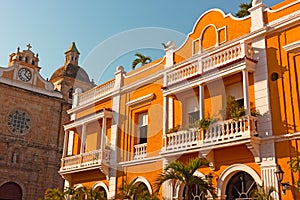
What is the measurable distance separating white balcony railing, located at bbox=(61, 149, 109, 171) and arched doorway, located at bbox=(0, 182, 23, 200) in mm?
11777

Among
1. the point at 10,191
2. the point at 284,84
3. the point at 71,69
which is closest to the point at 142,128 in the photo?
the point at 284,84

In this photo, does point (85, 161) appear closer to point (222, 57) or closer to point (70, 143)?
point (70, 143)

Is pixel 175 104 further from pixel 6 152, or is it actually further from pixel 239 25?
pixel 6 152

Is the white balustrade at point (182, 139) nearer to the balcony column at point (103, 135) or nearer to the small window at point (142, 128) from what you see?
the small window at point (142, 128)

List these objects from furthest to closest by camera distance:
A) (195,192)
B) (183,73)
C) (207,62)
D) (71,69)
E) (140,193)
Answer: (71,69), (183,73), (140,193), (207,62), (195,192)

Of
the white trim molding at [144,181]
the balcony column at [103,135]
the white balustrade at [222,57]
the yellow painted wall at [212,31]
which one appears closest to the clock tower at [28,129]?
the balcony column at [103,135]

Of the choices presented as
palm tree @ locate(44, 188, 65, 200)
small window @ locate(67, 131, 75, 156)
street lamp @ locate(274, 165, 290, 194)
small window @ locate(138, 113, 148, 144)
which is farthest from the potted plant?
small window @ locate(67, 131, 75, 156)

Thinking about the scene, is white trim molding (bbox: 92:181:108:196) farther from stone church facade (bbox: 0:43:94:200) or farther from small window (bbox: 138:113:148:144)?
stone church facade (bbox: 0:43:94:200)

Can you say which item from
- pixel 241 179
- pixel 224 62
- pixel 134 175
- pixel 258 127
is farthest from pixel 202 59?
pixel 134 175

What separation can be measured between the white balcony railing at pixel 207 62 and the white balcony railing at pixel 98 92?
4.94 m

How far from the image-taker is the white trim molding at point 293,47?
36.3 ft

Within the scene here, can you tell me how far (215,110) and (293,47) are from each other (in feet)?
11.3

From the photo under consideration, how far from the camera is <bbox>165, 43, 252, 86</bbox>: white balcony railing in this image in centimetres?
1213

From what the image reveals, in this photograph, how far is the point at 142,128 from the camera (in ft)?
53.9
